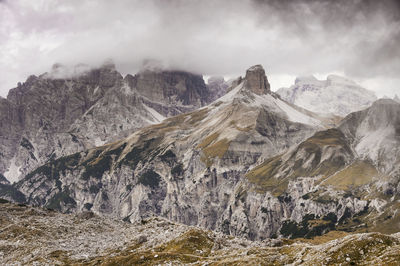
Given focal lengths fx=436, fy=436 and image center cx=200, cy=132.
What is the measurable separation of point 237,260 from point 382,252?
3929cm

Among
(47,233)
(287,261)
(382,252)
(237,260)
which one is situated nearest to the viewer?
(382,252)

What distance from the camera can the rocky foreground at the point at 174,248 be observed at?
83.7 metres

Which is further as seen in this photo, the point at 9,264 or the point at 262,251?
the point at 9,264

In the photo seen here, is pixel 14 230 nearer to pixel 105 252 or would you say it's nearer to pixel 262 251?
pixel 105 252

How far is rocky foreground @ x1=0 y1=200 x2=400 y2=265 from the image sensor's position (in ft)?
275

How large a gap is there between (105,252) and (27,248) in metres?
32.3

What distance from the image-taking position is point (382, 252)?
261ft

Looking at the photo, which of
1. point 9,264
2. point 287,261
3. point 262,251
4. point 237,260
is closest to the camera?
point 287,261

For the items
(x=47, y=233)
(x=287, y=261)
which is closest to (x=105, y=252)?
(x=47, y=233)

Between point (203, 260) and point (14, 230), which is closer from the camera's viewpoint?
point (203, 260)

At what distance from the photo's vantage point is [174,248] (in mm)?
138875

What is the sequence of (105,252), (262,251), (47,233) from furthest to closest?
1. (47,233)
2. (105,252)
3. (262,251)

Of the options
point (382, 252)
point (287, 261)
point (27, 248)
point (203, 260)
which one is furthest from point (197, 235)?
point (382, 252)

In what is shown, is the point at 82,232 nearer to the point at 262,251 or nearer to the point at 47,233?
the point at 47,233
